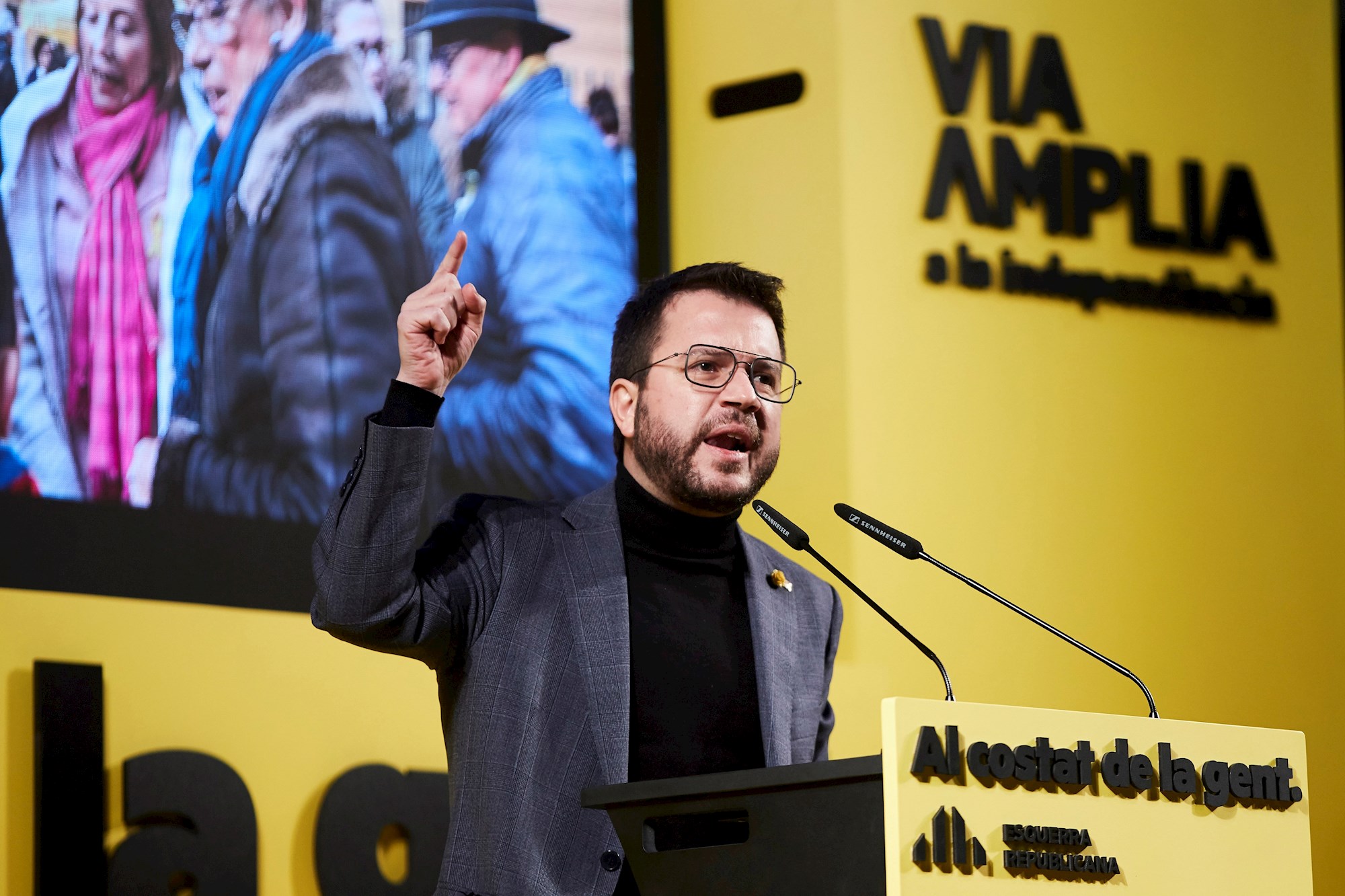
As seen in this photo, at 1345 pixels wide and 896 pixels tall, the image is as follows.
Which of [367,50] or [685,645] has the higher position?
[367,50]

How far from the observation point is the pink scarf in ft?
11.5

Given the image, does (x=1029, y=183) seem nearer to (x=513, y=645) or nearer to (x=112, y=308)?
(x=112, y=308)

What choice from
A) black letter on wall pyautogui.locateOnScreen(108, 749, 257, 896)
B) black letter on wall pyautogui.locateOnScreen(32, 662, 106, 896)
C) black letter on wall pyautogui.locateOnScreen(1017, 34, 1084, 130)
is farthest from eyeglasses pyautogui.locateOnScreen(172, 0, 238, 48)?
black letter on wall pyautogui.locateOnScreen(1017, 34, 1084, 130)

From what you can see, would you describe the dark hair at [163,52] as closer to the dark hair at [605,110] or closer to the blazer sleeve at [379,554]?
the dark hair at [605,110]

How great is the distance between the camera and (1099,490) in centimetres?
442

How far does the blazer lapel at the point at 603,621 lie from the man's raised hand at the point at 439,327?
1.24ft

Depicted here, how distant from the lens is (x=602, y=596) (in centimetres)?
238

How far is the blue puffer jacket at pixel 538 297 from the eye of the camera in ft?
13.4

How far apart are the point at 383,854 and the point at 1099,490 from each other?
2.16m

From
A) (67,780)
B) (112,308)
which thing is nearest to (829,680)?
(67,780)

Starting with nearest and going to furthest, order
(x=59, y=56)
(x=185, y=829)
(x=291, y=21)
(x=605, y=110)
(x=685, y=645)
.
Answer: (x=685, y=645) < (x=185, y=829) < (x=59, y=56) < (x=291, y=21) < (x=605, y=110)

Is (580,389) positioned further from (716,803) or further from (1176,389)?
(716,803)

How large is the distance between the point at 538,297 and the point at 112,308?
1114 mm

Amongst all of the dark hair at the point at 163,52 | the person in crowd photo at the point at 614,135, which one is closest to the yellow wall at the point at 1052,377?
the person in crowd photo at the point at 614,135
